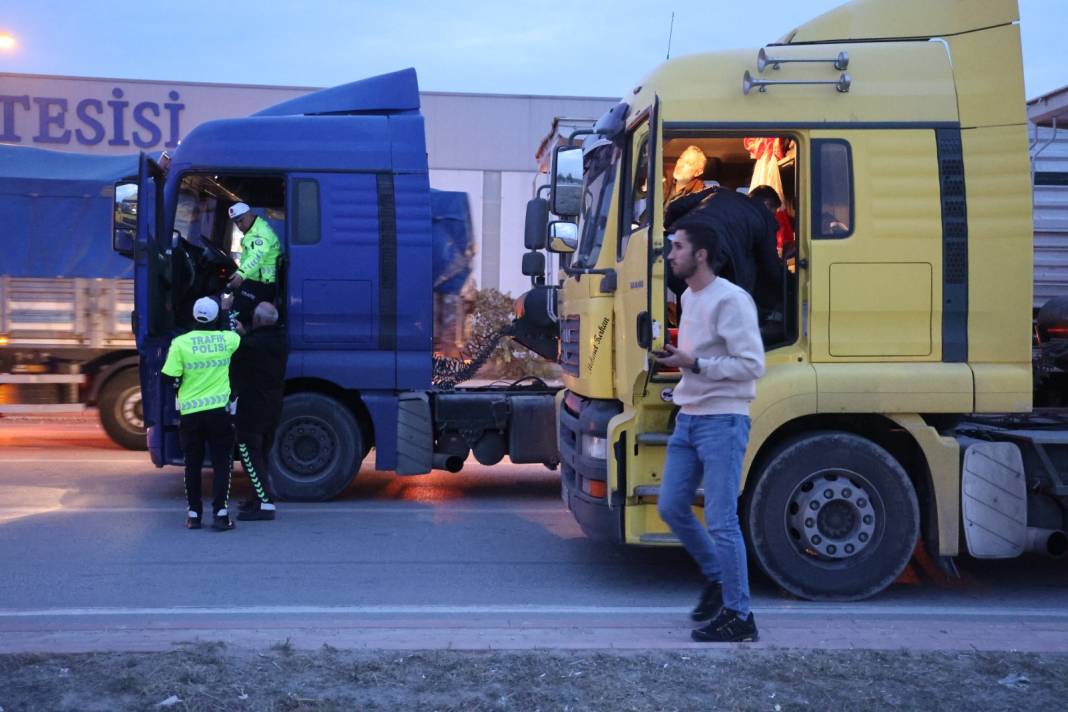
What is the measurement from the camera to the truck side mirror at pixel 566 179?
628cm

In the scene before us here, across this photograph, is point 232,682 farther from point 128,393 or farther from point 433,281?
point 128,393

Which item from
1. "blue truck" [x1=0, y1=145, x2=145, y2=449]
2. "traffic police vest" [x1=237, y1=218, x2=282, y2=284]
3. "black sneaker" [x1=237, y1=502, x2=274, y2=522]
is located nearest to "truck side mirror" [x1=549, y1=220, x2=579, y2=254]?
"traffic police vest" [x1=237, y1=218, x2=282, y2=284]

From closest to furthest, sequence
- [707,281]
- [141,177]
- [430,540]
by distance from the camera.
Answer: [707,281] → [430,540] → [141,177]

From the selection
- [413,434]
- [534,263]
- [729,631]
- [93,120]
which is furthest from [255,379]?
[93,120]

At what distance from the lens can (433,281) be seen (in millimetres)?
8750

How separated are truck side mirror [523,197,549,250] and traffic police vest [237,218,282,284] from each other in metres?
2.54

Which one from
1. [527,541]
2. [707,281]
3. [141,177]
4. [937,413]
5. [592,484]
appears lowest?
[527,541]

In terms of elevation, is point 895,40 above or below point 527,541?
above

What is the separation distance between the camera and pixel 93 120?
2416 centimetres

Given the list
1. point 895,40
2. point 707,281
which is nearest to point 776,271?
point 707,281

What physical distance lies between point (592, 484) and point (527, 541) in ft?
5.47

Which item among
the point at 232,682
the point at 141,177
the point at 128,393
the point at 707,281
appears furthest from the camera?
the point at 128,393

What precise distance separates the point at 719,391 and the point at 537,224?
2.16 metres

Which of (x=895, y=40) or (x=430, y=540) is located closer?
(x=895, y=40)
